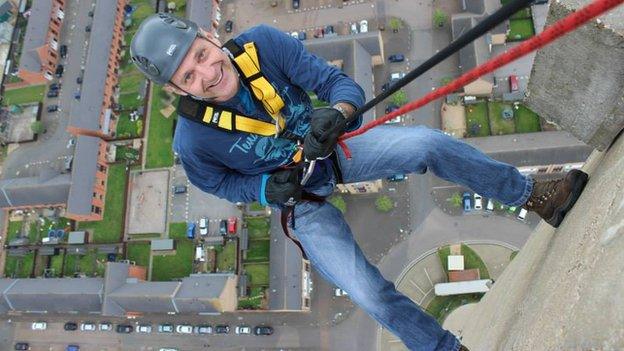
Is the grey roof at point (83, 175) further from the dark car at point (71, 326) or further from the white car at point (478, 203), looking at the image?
the white car at point (478, 203)

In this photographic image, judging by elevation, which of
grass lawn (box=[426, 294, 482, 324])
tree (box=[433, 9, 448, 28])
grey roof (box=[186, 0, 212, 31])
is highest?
grey roof (box=[186, 0, 212, 31])

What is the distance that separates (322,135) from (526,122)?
856 inches

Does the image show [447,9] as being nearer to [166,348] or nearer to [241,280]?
[241,280]

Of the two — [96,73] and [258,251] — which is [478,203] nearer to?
[258,251]

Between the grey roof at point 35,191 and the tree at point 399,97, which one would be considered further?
the grey roof at point 35,191

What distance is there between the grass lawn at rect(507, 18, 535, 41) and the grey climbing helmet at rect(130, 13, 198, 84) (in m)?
24.2

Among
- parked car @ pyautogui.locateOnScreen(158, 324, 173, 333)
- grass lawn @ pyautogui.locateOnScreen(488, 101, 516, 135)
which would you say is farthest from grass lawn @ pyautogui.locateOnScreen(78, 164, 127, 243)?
grass lawn @ pyautogui.locateOnScreen(488, 101, 516, 135)

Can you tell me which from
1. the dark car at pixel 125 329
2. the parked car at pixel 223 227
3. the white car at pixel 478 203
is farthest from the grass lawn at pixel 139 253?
the white car at pixel 478 203

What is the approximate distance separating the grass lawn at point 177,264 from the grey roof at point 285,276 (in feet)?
16.8

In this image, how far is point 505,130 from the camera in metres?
24.7

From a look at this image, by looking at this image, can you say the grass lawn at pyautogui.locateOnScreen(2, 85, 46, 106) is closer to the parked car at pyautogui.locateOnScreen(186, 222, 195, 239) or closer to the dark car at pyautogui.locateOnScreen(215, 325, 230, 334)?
the parked car at pyautogui.locateOnScreen(186, 222, 195, 239)

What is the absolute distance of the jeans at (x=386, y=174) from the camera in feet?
20.3

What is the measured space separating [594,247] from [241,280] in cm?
2338

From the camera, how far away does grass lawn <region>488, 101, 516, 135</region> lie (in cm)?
2473
